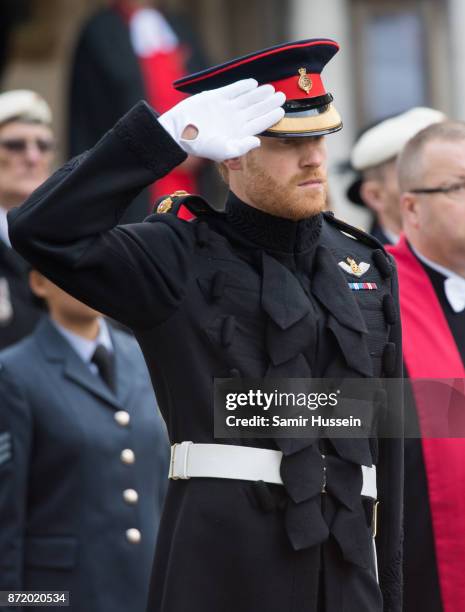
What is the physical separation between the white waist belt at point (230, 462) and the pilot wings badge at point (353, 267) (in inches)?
22.0

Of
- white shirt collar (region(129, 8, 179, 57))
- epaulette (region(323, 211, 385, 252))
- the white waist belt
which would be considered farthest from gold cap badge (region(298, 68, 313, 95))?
white shirt collar (region(129, 8, 179, 57))

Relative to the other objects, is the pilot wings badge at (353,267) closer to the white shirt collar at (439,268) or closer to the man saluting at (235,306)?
the man saluting at (235,306)

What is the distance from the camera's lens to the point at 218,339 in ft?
12.1

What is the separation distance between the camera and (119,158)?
11.8 ft

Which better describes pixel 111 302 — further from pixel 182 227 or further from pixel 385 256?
pixel 385 256

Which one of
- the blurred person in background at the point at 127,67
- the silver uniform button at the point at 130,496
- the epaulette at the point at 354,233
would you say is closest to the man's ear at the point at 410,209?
the epaulette at the point at 354,233

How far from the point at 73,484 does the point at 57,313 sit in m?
0.70

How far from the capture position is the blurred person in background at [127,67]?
34.8 feet

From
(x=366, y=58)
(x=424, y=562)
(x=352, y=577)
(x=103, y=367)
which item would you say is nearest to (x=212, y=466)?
(x=352, y=577)

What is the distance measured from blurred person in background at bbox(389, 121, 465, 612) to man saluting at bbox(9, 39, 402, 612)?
69 centimetres

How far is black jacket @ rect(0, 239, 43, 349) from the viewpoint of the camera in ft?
21.8

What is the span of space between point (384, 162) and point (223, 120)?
9.46 feet

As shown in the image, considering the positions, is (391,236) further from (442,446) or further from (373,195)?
(442,446)

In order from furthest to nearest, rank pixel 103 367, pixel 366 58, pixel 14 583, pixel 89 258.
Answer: pixel 366 58 → pixel 103 367 → pixel 14 583 → pixel 89 258
